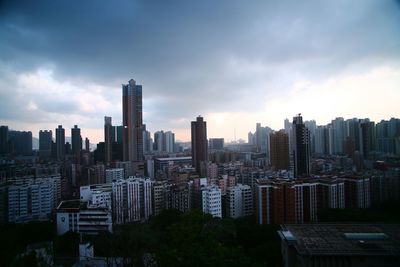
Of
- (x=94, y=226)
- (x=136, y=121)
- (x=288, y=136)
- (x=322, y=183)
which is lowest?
(x=94, y=226)

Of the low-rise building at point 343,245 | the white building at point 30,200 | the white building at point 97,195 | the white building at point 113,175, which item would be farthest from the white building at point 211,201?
the white building at point 113,175

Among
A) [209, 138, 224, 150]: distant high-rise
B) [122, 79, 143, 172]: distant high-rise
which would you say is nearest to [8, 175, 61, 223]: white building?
[122, 79, 143, 172]: distant high-rise

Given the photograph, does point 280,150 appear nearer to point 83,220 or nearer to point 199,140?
point 199,140

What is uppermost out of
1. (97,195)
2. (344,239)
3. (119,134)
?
(119,134)

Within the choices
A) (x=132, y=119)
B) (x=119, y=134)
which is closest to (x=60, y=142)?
(x=119, y=134)

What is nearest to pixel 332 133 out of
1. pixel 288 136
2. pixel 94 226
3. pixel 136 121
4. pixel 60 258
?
pixel 288 136

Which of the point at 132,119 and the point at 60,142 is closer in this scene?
the point at 132,119

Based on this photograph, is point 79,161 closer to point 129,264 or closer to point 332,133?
point 332,133
